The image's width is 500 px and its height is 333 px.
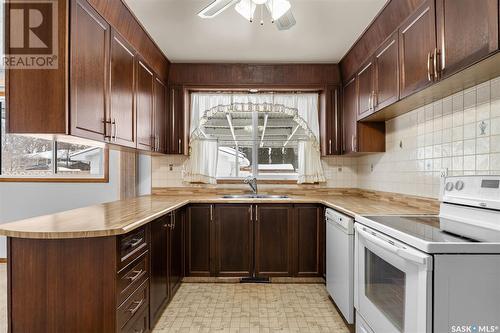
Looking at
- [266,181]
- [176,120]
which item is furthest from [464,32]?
[176,120]

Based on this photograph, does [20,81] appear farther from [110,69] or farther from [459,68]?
[459,68]

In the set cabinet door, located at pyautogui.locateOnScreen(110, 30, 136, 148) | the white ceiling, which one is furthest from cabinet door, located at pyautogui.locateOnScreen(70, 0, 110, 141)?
the white ceiling

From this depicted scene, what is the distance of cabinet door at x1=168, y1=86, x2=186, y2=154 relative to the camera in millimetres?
3691

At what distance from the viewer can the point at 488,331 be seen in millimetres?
1250

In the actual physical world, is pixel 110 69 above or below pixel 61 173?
above

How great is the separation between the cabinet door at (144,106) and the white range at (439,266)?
1985 mm

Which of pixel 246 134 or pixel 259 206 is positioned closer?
pixel 259 206

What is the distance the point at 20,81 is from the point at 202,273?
93.5 inches

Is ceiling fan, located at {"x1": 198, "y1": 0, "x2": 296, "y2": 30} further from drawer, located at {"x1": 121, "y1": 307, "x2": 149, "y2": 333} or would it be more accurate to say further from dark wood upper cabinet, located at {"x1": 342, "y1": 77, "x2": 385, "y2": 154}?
drawer, located at {"x1": 121, "y1": 307, "x2": 149, "y2": 333}

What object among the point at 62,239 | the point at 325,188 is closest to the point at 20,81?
the point at 62,239

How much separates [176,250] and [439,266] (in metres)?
2.25

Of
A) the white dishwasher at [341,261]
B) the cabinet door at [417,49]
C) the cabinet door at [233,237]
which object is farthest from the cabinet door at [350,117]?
the cabinet door at [233,237]

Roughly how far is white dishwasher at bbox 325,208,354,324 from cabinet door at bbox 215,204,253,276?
2.81 feet

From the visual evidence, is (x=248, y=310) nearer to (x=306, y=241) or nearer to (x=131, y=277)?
(x=306, y=241)
